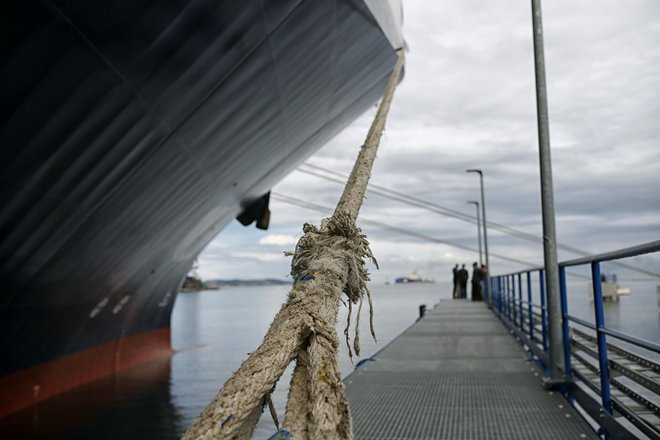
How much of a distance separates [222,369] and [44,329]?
8273 millimetres

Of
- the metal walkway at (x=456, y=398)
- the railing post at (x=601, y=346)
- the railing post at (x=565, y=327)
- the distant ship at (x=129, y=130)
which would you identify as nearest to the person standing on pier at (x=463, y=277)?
the distant ship at (x=129, y=130)

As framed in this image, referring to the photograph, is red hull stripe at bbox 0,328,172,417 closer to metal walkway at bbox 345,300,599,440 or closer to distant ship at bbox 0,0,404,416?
distant ship at bbox 0,0,404,416

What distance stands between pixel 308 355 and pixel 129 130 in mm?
5054

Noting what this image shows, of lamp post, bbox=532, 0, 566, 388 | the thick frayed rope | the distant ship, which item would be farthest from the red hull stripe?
the thick frayed rope

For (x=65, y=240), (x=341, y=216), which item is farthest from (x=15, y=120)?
(x=341, y=216)

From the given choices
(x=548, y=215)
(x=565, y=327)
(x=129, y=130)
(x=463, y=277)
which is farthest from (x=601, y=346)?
(x=463, y=277)

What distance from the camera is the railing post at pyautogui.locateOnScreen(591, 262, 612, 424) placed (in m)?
3.85

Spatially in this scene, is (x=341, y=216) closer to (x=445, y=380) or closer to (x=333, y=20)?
(x=445, y=380)

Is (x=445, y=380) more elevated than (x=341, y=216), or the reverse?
(x=341, y=216)

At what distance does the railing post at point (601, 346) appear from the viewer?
3.85 meters

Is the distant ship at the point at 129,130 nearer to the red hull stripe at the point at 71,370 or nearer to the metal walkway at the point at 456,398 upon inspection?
the red hull stripe at the point at 71,370

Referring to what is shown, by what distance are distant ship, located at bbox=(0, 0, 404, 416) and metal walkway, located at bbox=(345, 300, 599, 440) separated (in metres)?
3.49

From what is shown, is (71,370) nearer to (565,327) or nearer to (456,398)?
(456,398)

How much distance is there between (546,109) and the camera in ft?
20.5
